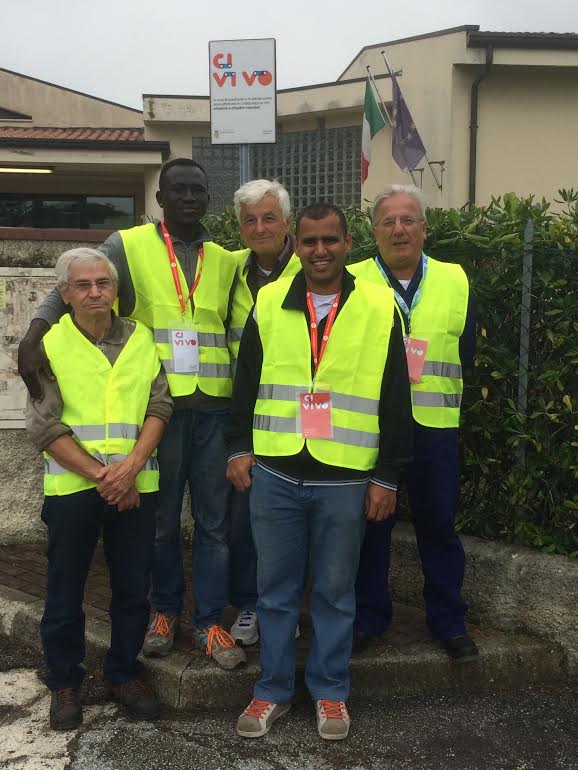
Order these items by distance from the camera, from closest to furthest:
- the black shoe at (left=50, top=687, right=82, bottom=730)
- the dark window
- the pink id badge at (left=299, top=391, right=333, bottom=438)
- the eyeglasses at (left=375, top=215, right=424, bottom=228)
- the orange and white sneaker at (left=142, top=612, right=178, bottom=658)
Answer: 1. the pink id badge at (left=299, top=391, right=333, bottom=438)
2. the black shoe at (left=50, top=687, right=82, bottom=730)
3. the eyeglasses at (left=375, top=215, right=424, bottom=228)
4. the orange and white sneaker at (left=142, top=612, right=178, bottom=658)
5. the dark window

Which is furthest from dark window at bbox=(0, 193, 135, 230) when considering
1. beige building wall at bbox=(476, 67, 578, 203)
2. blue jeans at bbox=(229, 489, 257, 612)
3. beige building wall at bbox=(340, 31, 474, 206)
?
blue jeans at bbox=(229, 489, 257, 612)

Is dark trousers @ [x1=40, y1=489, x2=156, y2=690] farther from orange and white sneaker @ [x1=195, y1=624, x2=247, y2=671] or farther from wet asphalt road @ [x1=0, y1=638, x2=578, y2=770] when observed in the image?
orange and white sneaker @ [x1=195, y1=624, x2=247, y2=671]

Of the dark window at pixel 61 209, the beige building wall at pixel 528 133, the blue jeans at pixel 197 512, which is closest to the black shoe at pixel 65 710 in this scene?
the blue jeans at pixel 197 512

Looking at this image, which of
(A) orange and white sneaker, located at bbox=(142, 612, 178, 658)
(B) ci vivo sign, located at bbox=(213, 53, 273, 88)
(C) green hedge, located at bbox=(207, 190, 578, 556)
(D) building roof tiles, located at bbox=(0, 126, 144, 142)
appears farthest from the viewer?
(D) building roof tiles, located at bbox=(0, 126, 144, 142)

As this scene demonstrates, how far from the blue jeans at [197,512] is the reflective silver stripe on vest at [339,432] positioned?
A: 479mm

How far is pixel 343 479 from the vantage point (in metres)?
2.85

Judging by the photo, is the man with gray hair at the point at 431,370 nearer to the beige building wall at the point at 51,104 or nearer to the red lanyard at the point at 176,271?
the red lanyard at the point at 176,271

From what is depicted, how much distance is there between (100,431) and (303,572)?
98 centimetres

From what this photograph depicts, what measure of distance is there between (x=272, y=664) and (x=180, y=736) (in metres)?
0.48

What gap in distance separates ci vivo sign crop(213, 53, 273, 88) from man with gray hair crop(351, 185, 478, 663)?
2.30 metres

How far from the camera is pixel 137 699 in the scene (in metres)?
3.12

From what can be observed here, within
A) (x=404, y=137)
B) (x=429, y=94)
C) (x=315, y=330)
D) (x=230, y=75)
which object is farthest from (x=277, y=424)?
(x=429, y=94)

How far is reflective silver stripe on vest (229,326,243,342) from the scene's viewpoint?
3.39 meters

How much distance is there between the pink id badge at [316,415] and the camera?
2.81 meters
